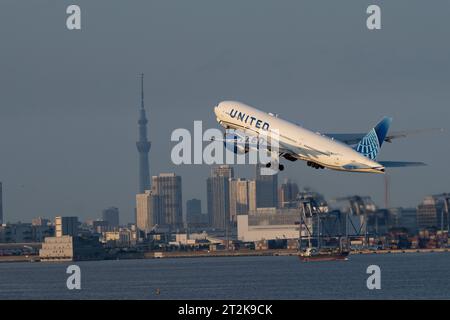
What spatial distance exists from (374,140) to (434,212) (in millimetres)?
16463

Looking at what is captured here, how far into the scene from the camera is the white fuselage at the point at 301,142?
104625 millimetres

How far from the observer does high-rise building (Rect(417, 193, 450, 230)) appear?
4390 inches

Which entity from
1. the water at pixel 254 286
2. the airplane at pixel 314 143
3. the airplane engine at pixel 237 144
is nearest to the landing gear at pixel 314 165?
the airplane at pixel 314 143

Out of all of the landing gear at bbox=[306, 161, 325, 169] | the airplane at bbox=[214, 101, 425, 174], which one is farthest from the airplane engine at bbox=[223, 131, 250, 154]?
the landing gear at bbox=[306, 161, 325, 169]

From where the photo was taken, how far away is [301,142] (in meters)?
110

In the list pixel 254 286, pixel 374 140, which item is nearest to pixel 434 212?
pixel 374 140

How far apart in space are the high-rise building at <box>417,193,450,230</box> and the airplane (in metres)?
6.62

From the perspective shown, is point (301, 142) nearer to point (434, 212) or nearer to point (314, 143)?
point (314, 143)

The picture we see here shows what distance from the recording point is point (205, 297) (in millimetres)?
134250

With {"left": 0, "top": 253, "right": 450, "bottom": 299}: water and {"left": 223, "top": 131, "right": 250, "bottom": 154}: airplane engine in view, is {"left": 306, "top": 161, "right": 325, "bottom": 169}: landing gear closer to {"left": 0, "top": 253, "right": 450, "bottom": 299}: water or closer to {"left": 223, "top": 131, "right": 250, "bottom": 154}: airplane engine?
{"left": 223, "top": 131, "right": 250, "bottom": 154}: airplane engine

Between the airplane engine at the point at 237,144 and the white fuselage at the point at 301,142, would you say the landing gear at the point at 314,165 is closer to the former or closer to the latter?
the white fuselage at the point at 301,142
